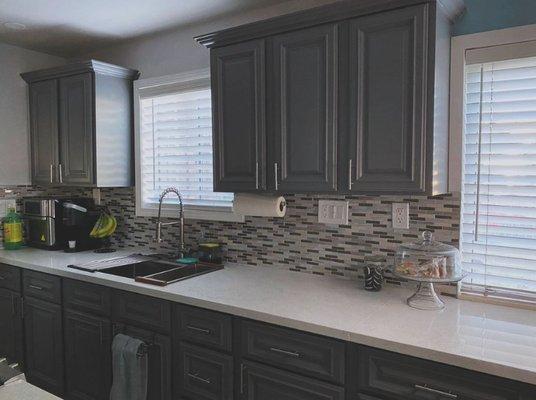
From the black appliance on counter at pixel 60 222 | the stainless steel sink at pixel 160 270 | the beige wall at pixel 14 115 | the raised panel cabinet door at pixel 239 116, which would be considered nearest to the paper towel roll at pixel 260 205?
the raised panel cabinet door at pixel 239 116

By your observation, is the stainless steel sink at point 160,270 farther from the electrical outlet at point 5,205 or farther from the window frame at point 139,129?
the electrical outlet at point 5,205

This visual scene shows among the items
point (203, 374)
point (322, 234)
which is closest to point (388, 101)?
point (322, 234)

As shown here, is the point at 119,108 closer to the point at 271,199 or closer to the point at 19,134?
the point at 19,134

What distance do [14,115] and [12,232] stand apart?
91 centimetres

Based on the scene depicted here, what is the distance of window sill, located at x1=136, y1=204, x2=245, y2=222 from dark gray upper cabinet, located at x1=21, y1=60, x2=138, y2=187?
28 centimetres

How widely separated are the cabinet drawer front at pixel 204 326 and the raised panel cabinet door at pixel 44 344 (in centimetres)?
104

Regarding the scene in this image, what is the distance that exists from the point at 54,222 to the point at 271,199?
1.79m

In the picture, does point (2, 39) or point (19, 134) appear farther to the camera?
point (19, 134)

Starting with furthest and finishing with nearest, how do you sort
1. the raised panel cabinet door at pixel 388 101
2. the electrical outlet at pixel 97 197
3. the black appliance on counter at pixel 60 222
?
the electrical outlet at pixel 97 197, the black appliance on counter at pixel 60 222, the raised panel cabinet door at pixel 388 101

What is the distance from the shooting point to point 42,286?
2650 millimetres

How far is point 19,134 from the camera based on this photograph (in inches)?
Answer: 130

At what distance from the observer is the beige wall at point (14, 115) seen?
3.21m

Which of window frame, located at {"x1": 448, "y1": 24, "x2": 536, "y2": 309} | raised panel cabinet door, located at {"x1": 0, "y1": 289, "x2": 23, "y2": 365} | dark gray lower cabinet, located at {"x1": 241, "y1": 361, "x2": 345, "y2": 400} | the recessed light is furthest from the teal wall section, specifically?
raised panel cabinet door, located at {"x1": 0, "y1": 289, "x2": 23, "y2": 365}

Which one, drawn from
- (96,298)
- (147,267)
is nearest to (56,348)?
(96,298)
